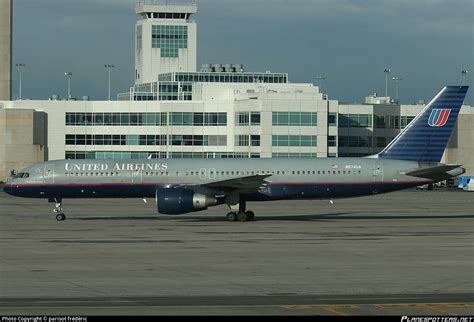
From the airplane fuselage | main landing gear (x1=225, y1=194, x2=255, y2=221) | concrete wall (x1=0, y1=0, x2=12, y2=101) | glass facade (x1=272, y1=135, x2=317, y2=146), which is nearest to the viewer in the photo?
main landing gear (x1=225, y1=194, x2=255, y2=221)

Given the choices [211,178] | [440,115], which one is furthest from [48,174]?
[440,115]

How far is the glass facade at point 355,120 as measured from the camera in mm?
122375

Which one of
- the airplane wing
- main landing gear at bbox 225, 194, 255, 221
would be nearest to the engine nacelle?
the airplane wing

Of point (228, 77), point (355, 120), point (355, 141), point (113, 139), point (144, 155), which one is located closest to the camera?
point (144, 155)

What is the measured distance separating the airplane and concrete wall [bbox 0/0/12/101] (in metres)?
80.5

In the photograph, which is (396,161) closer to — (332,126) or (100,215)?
(100,215)

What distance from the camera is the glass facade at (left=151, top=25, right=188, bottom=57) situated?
171 m

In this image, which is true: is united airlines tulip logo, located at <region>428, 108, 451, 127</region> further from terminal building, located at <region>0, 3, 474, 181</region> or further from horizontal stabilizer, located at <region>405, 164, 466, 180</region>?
terminal building, located at <region>0, 3, 474, 181</region>

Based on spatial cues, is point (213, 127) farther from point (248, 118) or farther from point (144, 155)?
point (144, 155)

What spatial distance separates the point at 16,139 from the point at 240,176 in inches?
2651

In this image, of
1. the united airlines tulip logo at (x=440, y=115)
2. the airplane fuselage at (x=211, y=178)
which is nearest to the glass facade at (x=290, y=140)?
the united airlines tulip logo at (x=440, y=115)

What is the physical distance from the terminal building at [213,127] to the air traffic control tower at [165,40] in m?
36.2

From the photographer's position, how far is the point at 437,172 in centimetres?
5372

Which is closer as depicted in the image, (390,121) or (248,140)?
(248,140)
